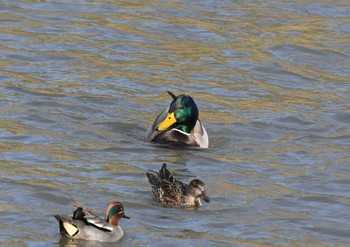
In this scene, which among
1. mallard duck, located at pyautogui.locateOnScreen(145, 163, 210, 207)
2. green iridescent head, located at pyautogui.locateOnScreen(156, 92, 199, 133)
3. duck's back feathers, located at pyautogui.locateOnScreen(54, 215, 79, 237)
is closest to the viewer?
duck's back feathers, located at pyautogui.locateOnScreen(54, 215, 79, 237)

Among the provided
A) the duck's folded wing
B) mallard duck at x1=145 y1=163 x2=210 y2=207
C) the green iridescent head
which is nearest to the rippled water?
mallard duck at x1=145 y1=163 x2=210 y2=207

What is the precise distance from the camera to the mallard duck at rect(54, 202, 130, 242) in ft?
A: 37.7

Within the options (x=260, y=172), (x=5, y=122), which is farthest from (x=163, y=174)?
(x=5, y=122)

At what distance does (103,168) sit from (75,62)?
5.58 meters

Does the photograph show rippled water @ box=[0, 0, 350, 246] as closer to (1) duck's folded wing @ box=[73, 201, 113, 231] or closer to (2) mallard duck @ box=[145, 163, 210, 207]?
(2) mallard duck @ box=[145, 163, 210, 207]

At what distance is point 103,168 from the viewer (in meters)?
14.7

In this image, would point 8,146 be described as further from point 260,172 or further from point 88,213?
point 88,213

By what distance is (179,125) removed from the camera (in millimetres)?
17328

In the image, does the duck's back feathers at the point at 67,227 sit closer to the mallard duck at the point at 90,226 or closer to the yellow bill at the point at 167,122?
the mallard duck at the point at 90,226

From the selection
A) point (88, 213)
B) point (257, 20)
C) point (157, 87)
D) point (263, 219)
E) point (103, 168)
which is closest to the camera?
point (88, 213)

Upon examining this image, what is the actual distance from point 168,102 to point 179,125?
1477 millimetres

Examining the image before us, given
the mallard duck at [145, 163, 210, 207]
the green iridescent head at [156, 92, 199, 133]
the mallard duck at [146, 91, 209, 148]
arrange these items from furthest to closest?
the green iridescent head at [156, 92, 199, 133], the mallard duck at [146, 91, 209, 148], the mallard duck at [145, 163, 210, 207]

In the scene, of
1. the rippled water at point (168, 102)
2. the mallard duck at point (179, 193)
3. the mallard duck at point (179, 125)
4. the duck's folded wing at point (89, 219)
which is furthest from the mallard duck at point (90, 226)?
the mallard duck at point (179, 125)

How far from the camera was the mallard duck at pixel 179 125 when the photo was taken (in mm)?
16936
